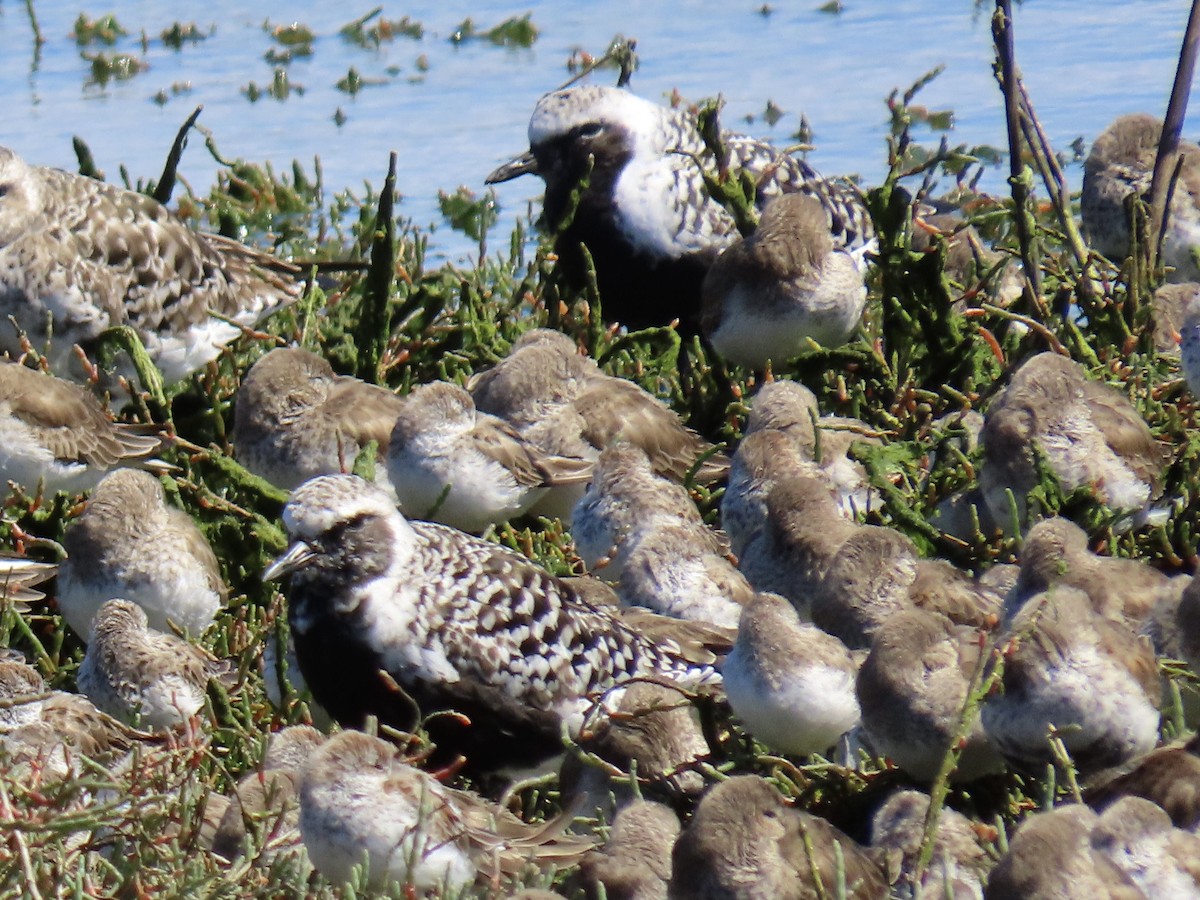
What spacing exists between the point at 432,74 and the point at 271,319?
6699 mm

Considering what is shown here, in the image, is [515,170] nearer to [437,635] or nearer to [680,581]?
[680,581]

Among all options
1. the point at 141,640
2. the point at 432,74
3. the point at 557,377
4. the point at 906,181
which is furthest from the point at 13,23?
the point at 141,640

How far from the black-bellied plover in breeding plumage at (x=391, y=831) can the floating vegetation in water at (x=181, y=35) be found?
13.2 metres

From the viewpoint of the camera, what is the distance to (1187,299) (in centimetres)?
816

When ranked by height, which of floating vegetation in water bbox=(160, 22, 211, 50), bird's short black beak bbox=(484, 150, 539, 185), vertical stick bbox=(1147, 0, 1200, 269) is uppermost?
vertical stick bbox=(1147, 0, 1200, 269)

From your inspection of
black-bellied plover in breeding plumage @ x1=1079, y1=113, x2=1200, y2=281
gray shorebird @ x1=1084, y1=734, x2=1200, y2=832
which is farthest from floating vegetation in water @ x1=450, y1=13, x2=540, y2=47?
gray shorebird @ x1=1084, y1=734, x2=1200, y2=832

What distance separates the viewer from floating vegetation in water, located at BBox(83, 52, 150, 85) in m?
16.2

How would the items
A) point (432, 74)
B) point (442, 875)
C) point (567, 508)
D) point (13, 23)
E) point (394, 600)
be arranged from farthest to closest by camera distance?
point (13, 23) → point (432, 74) → point (567, 508) → point (394, 600) → point (442, 875)

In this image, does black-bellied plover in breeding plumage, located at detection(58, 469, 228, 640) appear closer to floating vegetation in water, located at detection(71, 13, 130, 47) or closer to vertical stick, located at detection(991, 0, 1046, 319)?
vertical stick, located at detection(991, 0, 1046, 319)

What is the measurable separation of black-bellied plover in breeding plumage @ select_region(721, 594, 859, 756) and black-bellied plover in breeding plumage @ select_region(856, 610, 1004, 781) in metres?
0.10

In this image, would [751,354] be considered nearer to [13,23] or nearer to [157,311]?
[157,311]

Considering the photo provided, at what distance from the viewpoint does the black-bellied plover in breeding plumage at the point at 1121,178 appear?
371 inches

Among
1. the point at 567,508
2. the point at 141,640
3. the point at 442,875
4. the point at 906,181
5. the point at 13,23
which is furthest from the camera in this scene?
the point at 13,23

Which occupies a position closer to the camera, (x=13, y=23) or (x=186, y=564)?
(x=186, y=564)
